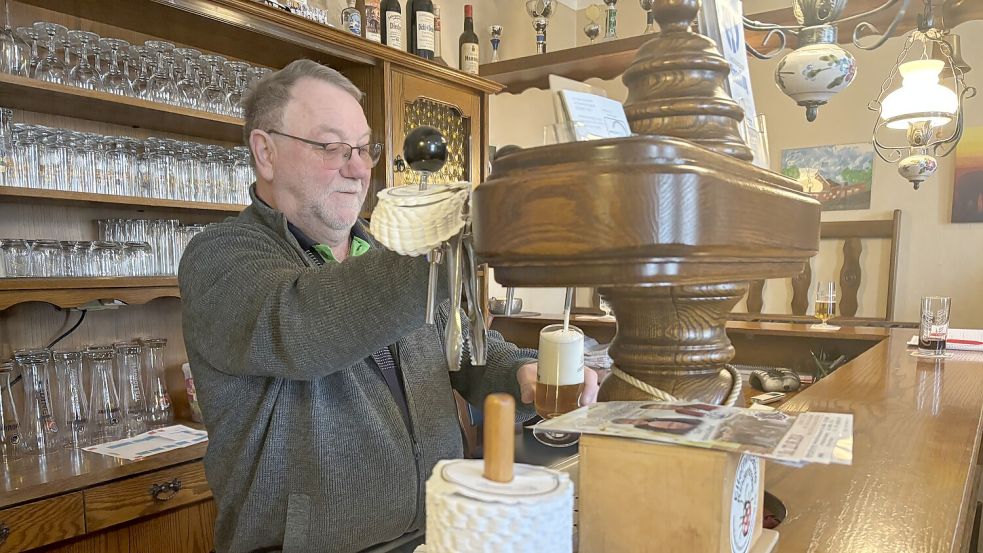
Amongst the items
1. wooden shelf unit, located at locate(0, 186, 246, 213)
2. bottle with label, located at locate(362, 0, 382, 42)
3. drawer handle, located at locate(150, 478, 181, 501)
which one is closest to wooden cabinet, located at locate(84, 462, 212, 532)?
drawer handle, located at locate(150, 478, 181, 501)

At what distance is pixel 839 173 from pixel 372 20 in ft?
11.3

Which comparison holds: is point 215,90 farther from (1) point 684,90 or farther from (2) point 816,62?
(1) point 684,90

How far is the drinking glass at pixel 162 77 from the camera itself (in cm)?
192

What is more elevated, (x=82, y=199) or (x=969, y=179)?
(x=969, y=179)

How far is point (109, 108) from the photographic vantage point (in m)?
1.92

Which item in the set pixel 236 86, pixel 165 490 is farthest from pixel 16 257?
pixel 236 86

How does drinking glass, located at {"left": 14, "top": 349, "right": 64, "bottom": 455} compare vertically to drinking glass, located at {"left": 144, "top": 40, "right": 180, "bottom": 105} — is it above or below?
below

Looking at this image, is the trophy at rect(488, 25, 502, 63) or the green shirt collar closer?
the green shirt collar

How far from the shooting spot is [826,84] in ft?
4.65

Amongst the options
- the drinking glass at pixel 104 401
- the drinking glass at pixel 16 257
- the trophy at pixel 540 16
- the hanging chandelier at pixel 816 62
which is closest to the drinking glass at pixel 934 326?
the hanging chandelier at pixel 816 62

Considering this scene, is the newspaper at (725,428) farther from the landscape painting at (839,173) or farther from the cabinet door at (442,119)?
the landscape painting at (839,173)

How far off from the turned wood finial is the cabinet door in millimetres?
2040

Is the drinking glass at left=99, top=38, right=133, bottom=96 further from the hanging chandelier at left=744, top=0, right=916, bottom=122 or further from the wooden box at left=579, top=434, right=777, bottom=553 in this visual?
the wooden box at left=579, top=434, right=777, bottom=553

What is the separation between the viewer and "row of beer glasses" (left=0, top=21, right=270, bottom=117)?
172 cm
